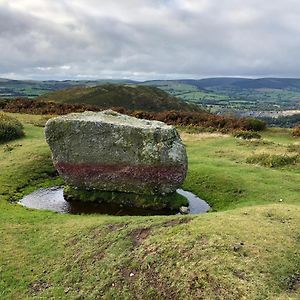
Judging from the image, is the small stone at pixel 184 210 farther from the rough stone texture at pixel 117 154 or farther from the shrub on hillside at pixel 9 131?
the shrub on hillside at pixel 9 131

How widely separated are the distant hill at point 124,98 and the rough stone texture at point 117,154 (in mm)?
91794

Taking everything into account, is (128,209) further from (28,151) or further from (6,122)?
(6,122)

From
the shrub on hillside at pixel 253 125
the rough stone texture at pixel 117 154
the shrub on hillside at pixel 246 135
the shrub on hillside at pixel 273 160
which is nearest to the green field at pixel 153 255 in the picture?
the rough stone texture at pixel 117 154

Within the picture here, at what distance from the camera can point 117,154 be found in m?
23.0

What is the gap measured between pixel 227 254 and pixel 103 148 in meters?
11.0

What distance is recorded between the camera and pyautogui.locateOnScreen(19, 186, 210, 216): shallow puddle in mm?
22266

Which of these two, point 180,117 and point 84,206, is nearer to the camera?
point 84,206

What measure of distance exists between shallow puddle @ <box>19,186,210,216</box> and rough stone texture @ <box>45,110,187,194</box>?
108 cm

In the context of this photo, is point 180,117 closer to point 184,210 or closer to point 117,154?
point 117,154

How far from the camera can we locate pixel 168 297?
43.5ft

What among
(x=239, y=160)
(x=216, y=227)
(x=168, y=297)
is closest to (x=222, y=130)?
(x=239, y=160)

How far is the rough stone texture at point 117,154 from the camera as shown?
73.4ft

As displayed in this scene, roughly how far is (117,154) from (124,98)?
105 metres

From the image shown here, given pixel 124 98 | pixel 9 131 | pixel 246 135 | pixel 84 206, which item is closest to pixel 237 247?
Answer: pixel 84 206
